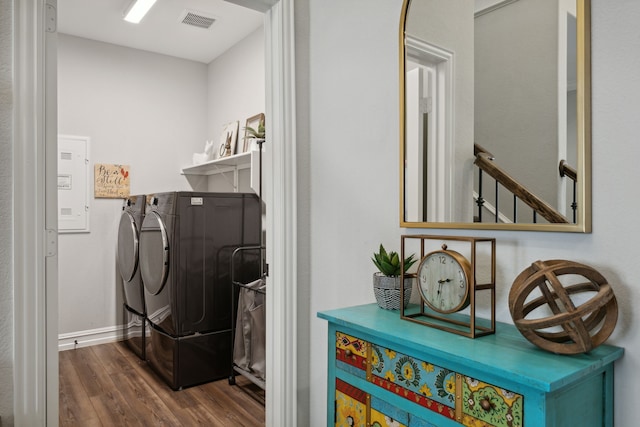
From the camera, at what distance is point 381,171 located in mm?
1730

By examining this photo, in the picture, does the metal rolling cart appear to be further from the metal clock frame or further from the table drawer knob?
the table drawer knob

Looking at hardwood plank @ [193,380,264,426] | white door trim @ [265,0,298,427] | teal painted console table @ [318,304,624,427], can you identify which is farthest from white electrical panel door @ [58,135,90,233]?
teal painted console table @ [318,304,624,427]

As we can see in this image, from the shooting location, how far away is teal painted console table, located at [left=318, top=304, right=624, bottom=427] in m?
0.94

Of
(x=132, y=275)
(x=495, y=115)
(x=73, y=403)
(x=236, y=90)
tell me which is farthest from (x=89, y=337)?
(x=495, y=115)

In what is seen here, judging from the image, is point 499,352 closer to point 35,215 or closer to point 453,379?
point 453,379

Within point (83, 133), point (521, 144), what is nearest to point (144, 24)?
point (83, 133)

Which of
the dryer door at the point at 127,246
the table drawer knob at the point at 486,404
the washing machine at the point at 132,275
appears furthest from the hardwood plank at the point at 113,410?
the table drawer knob at the point at 486,404

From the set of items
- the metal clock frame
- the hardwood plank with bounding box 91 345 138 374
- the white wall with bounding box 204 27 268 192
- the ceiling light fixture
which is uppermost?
the ceiling light fixture

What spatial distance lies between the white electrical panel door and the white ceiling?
939 mm

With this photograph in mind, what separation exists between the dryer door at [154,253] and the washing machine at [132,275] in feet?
0.47

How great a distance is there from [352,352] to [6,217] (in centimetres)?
Answer: 112

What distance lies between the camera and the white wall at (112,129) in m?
3.93

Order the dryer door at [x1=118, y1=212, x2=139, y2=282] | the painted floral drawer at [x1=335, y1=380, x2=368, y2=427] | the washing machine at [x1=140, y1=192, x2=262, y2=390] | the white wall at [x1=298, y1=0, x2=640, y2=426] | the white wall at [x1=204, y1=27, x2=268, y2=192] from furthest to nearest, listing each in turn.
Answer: the white wall at [x1=204, y1=27, x2=268, y2=192] < the dryer door at [x1=118, y1=212, x2=139, y2=282] < the washing machine at [x1=140, y1=192, x2=262, y2=390] < the painted floral drawer at [x1=335, y1=380, x2=368, y2=427] < the white wall at [x1=298, y1=0, x2=640, y2=426]

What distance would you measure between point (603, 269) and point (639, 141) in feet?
1.02
